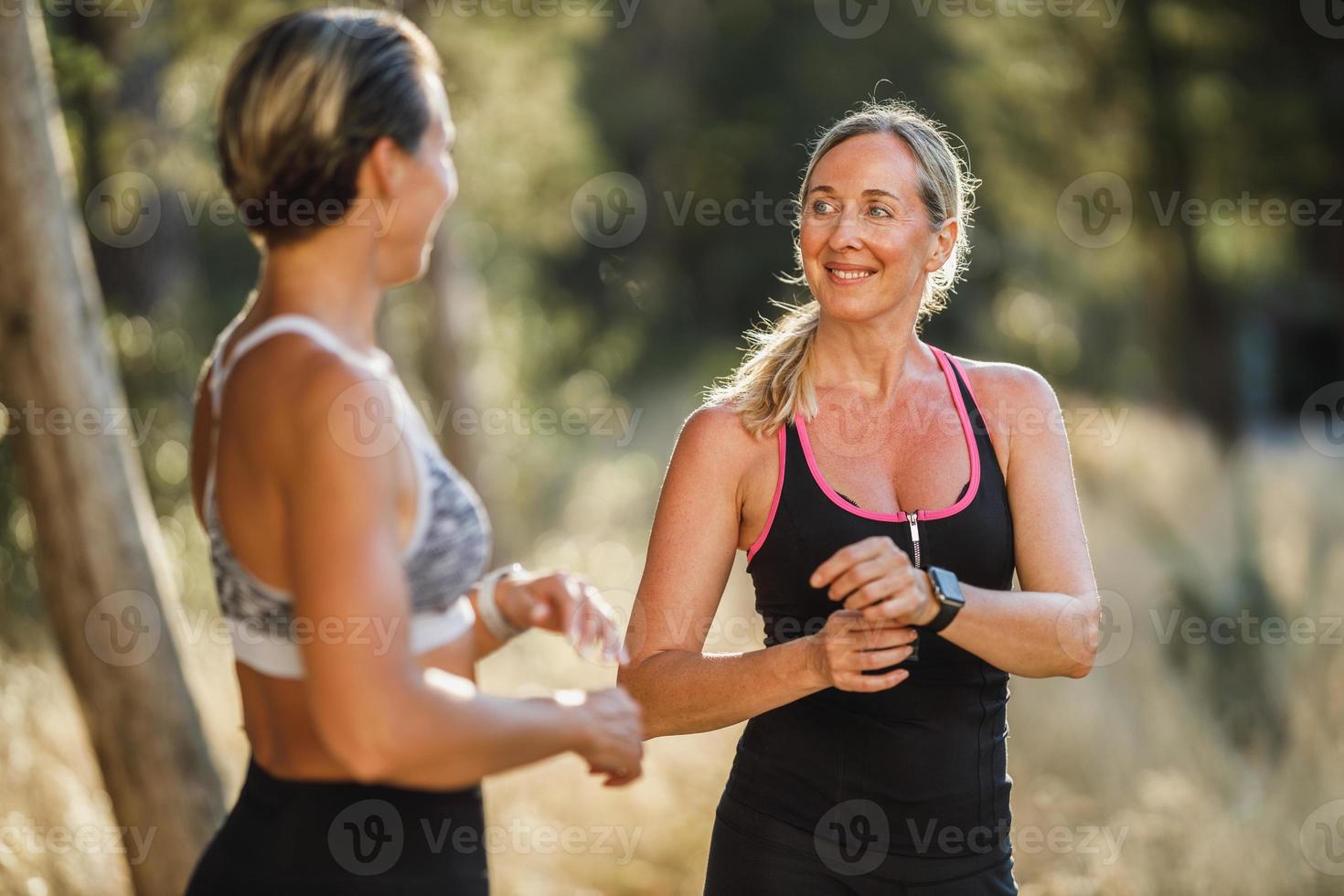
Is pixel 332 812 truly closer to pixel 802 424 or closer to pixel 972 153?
pixel 802 424

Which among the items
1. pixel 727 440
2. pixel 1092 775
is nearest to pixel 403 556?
pixel 727 440

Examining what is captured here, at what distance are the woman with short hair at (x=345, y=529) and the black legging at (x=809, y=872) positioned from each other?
0.83 m

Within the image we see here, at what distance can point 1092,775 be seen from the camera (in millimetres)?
5324

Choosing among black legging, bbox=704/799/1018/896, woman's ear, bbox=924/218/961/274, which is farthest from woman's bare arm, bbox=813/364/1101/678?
black legging, bbox=704/799/1018/896

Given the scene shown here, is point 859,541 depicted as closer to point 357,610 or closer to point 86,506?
point 357,610

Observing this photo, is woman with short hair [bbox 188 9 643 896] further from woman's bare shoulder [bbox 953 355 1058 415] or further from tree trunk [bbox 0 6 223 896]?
tree trunk [bbox 0 6 223 896]

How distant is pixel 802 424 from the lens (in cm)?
276

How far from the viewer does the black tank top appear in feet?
8.57

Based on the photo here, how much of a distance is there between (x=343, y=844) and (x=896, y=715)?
48.6 inches

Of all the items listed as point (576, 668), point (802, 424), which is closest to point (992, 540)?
point (802, 424)

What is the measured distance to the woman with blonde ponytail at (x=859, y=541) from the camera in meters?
2.57

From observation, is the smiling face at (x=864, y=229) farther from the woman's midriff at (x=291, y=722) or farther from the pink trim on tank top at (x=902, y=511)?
the woman's midriff at (x=291, y=722)

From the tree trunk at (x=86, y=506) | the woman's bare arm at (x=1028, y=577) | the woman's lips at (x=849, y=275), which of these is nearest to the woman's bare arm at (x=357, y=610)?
the woman's bare arm at (x=1028, y=577)

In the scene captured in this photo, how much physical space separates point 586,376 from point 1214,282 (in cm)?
643
